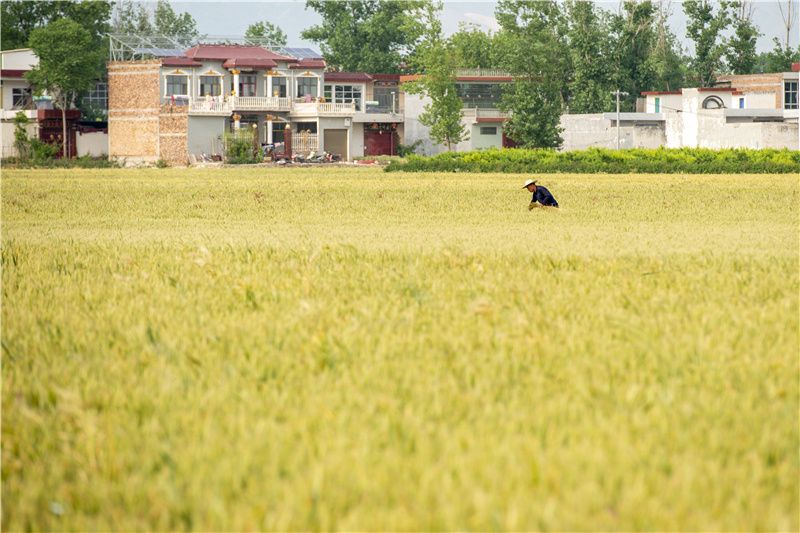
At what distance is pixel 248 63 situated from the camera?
233 feet

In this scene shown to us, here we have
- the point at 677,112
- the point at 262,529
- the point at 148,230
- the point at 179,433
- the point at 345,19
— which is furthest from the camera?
the point at 345,19

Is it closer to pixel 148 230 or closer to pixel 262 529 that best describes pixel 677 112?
pixel 148 230

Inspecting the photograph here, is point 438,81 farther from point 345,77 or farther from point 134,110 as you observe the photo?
point 134,110

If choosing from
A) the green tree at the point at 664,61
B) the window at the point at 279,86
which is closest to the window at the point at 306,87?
the window at the point at 279,86

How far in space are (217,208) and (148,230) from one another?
7160 millimetres

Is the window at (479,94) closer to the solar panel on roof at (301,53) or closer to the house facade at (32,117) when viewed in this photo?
the solar panel on roof at (301,53)

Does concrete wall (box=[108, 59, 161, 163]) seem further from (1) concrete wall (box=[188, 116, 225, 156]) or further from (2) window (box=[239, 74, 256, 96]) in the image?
(2) window (box=[239, 74, 256, 96])

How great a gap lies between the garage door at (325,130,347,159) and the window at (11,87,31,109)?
19456 millimetres

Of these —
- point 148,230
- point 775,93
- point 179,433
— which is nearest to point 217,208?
point 148,230

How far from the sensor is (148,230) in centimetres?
1970

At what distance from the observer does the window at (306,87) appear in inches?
2943

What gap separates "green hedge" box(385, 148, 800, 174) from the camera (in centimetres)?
4647

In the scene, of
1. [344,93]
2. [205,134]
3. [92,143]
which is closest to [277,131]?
[205,134]

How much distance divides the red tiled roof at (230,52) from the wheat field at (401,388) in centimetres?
5891
